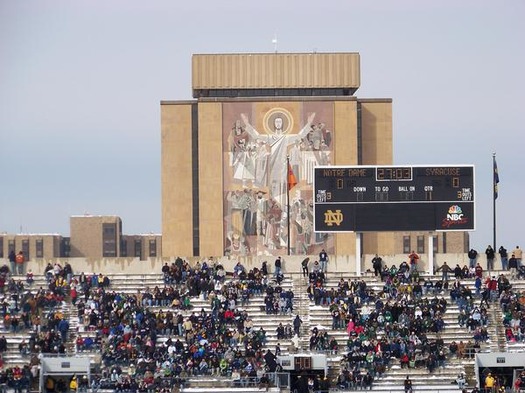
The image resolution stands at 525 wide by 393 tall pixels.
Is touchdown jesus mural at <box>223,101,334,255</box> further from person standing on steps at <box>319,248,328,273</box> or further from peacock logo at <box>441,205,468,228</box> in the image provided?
peacock logo at <box>441,205,468,228</box>

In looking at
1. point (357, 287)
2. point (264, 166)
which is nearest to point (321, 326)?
point (357, 287)

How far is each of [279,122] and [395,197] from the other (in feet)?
94.6

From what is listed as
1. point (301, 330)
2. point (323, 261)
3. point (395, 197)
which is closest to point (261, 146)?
point (323, 261)

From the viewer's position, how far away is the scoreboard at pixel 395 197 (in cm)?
8081

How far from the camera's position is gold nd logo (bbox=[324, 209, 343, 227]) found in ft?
266

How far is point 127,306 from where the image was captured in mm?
76250

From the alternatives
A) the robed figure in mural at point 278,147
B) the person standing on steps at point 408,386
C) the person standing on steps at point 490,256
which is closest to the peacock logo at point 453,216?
the person standing on steps at point 490,256

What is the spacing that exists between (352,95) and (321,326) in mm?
38360

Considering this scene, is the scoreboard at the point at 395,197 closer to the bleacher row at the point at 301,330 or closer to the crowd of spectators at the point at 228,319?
the crowd of spectators at the point at 228,319

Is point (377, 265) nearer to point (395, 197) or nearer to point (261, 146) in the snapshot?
point (395, 197)

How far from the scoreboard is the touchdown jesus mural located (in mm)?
26721

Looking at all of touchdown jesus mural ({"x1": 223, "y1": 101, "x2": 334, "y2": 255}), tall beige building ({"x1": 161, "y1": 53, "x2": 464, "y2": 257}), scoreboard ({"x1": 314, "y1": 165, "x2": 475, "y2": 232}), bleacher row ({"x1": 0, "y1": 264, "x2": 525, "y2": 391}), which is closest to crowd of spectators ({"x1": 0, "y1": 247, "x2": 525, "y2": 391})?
bleacher row ({"x1": 0, "y1": 264, "x2": 525, "y2": 391})

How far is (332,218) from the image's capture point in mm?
81125

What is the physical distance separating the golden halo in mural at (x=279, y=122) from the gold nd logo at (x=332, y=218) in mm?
28201
